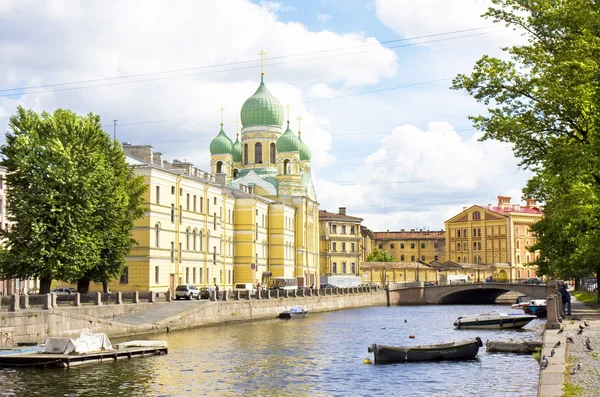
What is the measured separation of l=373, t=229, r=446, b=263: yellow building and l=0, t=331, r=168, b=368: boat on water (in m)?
146

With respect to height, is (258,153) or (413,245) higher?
(258,153)

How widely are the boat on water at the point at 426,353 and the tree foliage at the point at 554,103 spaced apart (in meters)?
6.95

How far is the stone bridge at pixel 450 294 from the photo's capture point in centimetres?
11361

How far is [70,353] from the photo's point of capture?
35344mm

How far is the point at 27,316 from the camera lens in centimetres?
4103

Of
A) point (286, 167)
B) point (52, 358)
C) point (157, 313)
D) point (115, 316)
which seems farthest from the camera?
point (286, 167)

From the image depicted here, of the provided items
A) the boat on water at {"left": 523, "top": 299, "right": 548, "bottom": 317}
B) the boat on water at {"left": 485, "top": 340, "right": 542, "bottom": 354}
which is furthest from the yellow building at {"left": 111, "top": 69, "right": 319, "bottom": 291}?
the boat on water at {"left": 485, "top": 340, "right": 542, "bottom": 354}

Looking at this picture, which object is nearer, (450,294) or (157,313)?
(157,313)

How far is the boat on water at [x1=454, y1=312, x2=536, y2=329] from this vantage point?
2255 inches

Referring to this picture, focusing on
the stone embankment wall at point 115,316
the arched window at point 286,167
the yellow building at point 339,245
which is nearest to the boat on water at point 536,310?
the stone embankment wall at point 115,316

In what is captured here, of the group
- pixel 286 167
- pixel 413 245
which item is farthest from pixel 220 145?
pixel 413 245

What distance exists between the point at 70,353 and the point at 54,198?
1580 cm

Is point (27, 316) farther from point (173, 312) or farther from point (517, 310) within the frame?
point (517, 310)

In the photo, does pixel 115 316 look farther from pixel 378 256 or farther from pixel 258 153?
pixel 378 256
